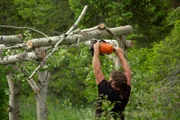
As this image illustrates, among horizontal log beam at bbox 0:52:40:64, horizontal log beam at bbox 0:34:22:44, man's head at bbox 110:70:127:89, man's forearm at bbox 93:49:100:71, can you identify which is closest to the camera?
man's head at bbox 110:70:127:89

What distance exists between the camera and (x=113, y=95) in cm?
743

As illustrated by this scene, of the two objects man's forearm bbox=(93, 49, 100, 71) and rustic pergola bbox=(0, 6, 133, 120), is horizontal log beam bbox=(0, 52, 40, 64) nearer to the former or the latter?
rustic pergola bbox=(0, 6, 133, 120)

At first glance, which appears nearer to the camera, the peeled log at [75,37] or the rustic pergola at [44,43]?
the peeled log at [75,37]

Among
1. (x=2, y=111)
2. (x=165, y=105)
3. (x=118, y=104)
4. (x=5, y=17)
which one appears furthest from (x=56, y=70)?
(x=118, y=104)

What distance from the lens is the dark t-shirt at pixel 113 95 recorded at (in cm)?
738

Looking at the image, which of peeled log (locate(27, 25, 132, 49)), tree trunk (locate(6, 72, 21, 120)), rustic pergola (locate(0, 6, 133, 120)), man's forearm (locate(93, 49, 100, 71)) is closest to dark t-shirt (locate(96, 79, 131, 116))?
man's forearm (locate(93, 49, 100, 71))

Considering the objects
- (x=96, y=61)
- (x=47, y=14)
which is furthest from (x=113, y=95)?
(x=47, y=14)

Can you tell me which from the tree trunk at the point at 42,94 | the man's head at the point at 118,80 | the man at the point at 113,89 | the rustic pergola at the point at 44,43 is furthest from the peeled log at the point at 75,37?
the tree trunk at the point at 42,94

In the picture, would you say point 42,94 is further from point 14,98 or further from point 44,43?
point 44,43

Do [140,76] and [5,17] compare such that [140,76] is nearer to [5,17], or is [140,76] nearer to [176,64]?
[176,64]

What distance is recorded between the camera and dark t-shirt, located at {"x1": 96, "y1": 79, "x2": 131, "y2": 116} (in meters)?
7.38

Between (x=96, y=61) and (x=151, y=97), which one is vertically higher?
(x=96, y=61)

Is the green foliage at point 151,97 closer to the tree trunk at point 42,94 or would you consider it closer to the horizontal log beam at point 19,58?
the tree trunk at point 42,94

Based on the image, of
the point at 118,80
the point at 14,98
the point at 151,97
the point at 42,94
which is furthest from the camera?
the point at 14,98
